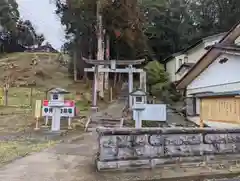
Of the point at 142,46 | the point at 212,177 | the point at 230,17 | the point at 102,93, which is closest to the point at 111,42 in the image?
the point at 142,46

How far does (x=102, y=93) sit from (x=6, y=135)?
44.0 feet

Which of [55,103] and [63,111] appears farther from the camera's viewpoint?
[63,111]

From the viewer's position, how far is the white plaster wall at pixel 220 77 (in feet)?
52.1

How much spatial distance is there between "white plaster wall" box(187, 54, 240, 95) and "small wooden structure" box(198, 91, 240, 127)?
13.1 feet

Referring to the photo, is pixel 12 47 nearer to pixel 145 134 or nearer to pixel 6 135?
pixel 6 135

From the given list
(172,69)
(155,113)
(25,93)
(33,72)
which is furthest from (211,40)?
(33,72)

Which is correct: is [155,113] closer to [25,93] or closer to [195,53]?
[25,93]

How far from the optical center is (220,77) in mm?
17375

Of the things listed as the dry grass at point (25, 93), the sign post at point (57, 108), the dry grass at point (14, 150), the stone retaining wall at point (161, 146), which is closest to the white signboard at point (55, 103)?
the sign post at point (57, 108)

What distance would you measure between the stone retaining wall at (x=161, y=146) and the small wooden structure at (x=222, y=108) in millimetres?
2997

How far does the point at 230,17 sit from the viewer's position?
37.1 metres

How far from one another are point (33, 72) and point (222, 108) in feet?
90.5

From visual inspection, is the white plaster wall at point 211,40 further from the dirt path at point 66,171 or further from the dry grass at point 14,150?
the dirt path at point 66,171

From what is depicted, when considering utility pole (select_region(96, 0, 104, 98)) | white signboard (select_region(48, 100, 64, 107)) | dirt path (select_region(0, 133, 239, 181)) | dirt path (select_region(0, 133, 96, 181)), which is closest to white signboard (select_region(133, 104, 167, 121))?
white signboard (select_region(48, 100, 64, 107))
